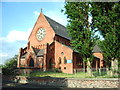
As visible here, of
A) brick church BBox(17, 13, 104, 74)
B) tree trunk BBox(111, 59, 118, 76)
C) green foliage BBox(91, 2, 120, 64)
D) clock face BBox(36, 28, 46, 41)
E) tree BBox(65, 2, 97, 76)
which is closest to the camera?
green foliage BBox(91, 2, 120, 64)

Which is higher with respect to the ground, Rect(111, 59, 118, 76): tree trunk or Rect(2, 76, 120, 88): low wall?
Rect(111, 59, 118, 76): tree trunk

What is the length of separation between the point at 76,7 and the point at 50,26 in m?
18.5

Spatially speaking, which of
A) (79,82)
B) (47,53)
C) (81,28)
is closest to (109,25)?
(81,28)

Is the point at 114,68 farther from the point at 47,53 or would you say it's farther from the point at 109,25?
the point at 47,53

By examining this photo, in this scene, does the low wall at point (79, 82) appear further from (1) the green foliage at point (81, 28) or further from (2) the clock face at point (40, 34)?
(2) the clock face at point (40, 34)

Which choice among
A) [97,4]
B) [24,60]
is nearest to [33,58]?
[24,60]

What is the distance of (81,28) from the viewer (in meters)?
21.1

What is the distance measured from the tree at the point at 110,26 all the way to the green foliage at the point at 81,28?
160cm

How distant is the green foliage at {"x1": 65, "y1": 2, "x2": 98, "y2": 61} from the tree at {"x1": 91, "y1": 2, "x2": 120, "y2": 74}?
160cm

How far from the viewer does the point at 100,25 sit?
19.1 metres

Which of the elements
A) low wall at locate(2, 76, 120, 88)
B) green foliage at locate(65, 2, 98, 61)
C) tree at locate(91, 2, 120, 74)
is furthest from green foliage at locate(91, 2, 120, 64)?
low wall at locate(2, 76, 120, 88)

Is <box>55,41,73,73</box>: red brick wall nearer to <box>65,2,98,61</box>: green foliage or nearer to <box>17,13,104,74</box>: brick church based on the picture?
<box>17,13,104,74</box>: brick church

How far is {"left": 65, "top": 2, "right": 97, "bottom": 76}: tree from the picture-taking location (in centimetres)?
2008

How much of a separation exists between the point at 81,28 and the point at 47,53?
14.4 m
